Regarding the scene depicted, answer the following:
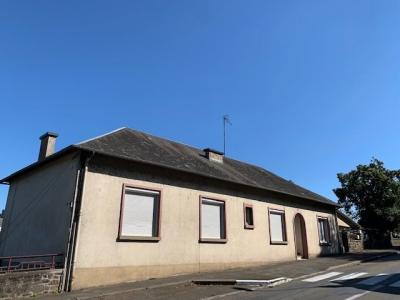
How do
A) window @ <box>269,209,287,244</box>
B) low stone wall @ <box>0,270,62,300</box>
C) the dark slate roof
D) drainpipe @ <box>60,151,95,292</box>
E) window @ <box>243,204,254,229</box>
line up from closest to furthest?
1. low stone wall @ <box>0,270,62,300</box>
2. drainpipe @ <box>60,151,95,292</box>
3. the dark slate roof
4. window @ <box>243,204,254,229</box>
5. window @ <box>269,209,287,244</box>

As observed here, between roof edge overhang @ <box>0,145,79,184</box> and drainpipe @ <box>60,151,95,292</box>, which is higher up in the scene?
roof edge overhang @ <box>0,145,79,184</box>

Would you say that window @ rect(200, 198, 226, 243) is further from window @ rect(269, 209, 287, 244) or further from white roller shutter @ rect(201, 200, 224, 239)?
window @ rect(269, 209, 287, 244)

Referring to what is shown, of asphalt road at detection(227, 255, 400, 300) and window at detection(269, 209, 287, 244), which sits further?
window at detection(269, 209, 287, 244)

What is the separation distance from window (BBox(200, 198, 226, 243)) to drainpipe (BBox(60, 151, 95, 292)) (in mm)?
5289

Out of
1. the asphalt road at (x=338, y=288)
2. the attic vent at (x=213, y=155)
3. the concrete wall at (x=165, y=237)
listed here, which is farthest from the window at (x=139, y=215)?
the attic vent at (x=213, y=155)

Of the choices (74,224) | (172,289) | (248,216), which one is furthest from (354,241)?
(74,224)

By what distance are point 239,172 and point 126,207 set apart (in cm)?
839

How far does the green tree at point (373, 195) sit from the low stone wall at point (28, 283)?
3369 centimetres

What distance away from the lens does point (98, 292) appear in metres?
9.84

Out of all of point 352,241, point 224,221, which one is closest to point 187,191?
point 224,221

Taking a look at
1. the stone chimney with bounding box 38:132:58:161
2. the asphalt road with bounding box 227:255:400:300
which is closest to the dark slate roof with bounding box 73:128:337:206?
the stone chimney with bounding box 38:132:58:161

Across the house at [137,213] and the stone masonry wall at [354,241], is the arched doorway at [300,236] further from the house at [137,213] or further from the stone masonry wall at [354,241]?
the stone masonry wall at [354,241]

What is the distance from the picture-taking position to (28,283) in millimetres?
9398

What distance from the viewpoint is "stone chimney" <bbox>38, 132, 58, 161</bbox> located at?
15.2 meters
